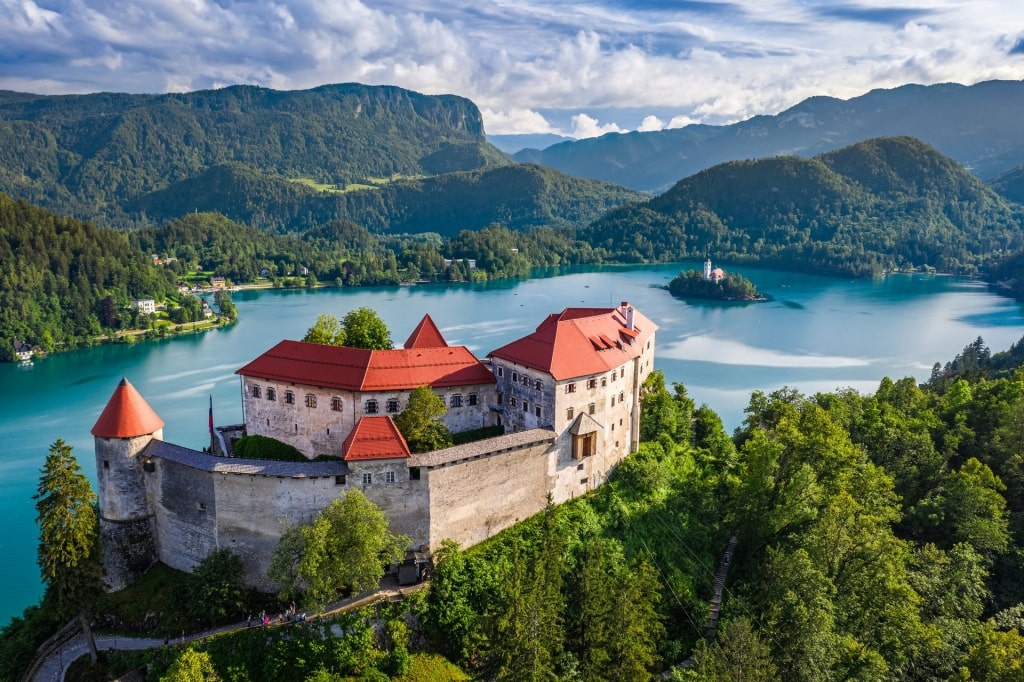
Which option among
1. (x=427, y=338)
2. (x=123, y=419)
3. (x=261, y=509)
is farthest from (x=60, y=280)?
(x=261, y=509)

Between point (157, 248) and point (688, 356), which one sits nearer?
point (688, 356)

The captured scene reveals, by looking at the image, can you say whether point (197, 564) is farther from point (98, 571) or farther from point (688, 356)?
point (688, 356)

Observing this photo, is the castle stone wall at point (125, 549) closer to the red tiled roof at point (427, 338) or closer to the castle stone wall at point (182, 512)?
the castle stone wall at point (182, 512)

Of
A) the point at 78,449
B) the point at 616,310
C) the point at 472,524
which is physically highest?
the point at 616,310

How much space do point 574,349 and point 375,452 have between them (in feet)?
43.0

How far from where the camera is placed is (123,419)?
35.9 m

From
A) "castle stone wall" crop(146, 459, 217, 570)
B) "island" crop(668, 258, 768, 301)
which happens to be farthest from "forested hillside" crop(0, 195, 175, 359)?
"island" crop(668, 258, 768, 301)

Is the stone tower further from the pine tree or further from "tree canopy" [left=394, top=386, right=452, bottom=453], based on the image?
"tree canopy" [left=394, top=386, right=452, bottom=453]

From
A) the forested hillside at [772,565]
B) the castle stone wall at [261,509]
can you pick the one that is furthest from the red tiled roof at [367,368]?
the forested hillside at [772,565]

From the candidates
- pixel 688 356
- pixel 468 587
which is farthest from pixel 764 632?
pixel 688 356

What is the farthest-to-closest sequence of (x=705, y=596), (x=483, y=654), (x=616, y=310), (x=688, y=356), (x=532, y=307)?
(x=532, y=307), (x=688, y=356), (x=616, y=310), (x=705, y=596), (x=483, y=654)

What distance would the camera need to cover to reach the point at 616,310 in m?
50.8

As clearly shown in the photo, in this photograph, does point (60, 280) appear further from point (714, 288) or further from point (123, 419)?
point (714, 288)

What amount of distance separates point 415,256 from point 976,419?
506ft
